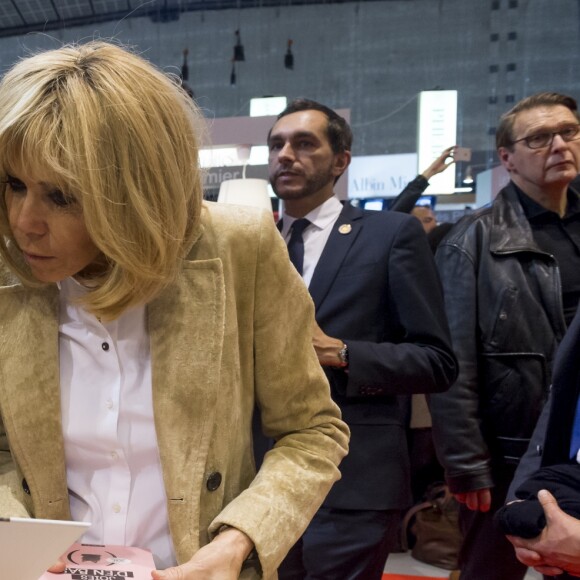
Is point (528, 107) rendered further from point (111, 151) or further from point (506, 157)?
point (111, 151)

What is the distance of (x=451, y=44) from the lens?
7262 mm

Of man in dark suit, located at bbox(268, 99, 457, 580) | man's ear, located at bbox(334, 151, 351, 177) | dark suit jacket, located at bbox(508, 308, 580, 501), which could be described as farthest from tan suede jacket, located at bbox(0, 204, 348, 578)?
man's ear, located at bbox(334, 151, 351, 177)

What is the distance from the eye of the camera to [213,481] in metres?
1.07

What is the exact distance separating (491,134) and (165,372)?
22.1 ft

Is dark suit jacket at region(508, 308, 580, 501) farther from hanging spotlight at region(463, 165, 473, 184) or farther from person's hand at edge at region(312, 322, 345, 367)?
hanging spotlight at region(463, 165, 473, 184)

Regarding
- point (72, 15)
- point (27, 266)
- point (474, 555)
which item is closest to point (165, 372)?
point (27, 266)

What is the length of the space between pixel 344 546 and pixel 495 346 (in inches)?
30.0

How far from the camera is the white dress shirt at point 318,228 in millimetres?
2318

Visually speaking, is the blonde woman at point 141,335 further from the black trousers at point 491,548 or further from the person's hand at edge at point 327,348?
the black trousers at point 491,548

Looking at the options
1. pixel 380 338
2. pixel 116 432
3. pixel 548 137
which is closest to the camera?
pixel 116 432

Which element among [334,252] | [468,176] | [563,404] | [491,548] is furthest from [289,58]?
[563,404]

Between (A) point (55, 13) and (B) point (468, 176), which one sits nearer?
(A) point (55, 13)

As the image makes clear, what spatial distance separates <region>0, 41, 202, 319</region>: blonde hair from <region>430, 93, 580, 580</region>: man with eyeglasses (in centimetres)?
149

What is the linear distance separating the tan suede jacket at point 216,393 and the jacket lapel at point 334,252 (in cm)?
99
